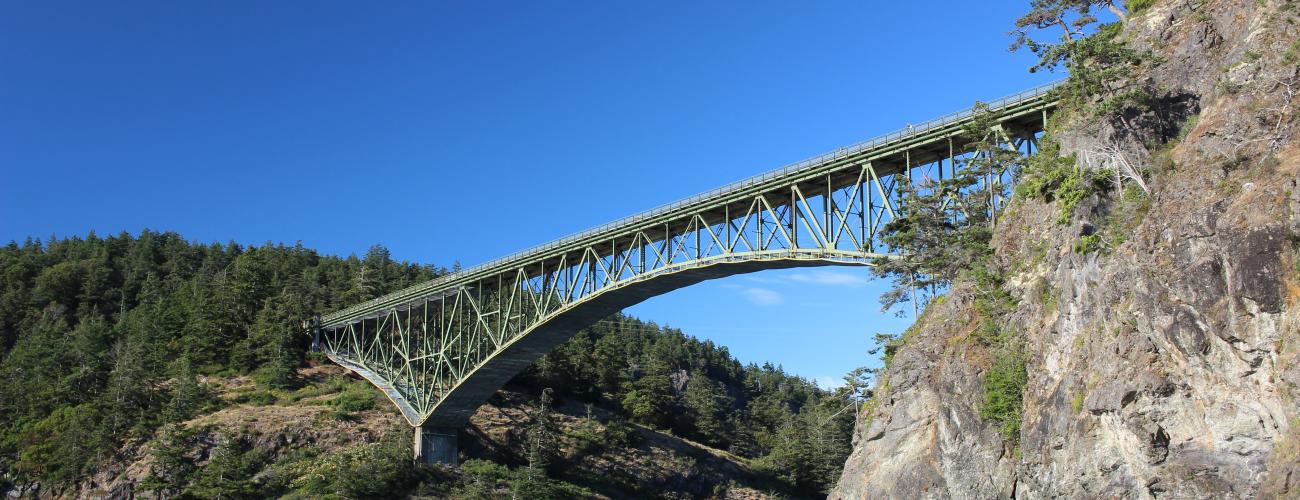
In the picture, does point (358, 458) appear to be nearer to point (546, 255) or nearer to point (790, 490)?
point (546, 255)

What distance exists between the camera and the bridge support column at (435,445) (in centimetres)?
6994

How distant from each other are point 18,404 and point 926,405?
6915cm

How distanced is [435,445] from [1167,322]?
54361 millimetres

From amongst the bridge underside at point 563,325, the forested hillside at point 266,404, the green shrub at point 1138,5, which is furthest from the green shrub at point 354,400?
the green shrub at point 1138,5

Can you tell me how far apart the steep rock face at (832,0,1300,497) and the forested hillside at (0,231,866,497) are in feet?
58.9

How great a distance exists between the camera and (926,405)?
3431cm

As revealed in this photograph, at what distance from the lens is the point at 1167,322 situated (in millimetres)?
25375

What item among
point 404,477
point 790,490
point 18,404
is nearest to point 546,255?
point 404,477

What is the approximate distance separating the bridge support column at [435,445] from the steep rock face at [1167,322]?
41.7m

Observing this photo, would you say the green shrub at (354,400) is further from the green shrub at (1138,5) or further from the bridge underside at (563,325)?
Answer: the green shrub at (1138,5)

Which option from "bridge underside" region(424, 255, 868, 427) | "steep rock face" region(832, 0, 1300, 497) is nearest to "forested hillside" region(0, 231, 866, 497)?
"bridge underside" region(424, 255, 868, 427)

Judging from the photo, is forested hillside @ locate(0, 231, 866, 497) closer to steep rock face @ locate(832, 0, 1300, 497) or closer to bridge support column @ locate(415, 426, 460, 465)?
bridge support column @ locate(415, 426, 460, 465)

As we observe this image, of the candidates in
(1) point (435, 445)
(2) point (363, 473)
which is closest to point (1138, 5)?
(2) point (363, 473)

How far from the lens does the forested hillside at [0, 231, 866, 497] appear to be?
6700 centimetres
